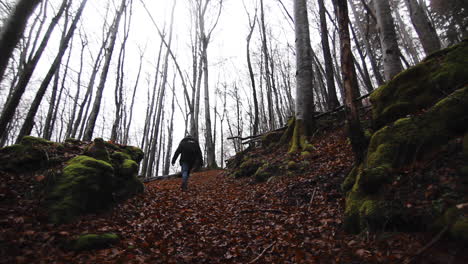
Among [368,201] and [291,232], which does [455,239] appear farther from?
[291,232]

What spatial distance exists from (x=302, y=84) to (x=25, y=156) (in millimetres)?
7555

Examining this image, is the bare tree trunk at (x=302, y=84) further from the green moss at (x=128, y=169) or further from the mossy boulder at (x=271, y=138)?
the green moss at (x=128, y=169)

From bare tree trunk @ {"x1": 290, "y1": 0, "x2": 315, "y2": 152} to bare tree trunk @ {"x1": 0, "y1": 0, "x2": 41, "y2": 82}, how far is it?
6.62 m

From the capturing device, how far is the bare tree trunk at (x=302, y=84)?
734 cm

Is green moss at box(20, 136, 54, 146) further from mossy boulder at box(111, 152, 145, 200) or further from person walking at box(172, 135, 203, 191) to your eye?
person walking at box(172, 135, 203, 191)

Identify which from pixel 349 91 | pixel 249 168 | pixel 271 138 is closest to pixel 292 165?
pixel 249 168

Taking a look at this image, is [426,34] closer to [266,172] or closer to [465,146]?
[266,172]

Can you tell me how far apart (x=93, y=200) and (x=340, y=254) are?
3905 millimetres

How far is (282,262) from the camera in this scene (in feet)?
8.89

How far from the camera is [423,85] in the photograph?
143 inches

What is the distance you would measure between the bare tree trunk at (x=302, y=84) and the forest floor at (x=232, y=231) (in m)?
1.79

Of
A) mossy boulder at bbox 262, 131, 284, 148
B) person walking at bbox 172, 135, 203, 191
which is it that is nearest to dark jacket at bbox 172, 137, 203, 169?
person walking at bbox 172, 135, 203, 191

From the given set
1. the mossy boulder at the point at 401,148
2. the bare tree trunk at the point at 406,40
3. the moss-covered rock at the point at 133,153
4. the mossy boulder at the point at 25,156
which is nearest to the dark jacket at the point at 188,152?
the moss-covered rock at the point at 133,153

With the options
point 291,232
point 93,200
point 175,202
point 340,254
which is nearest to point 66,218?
point 93,200
